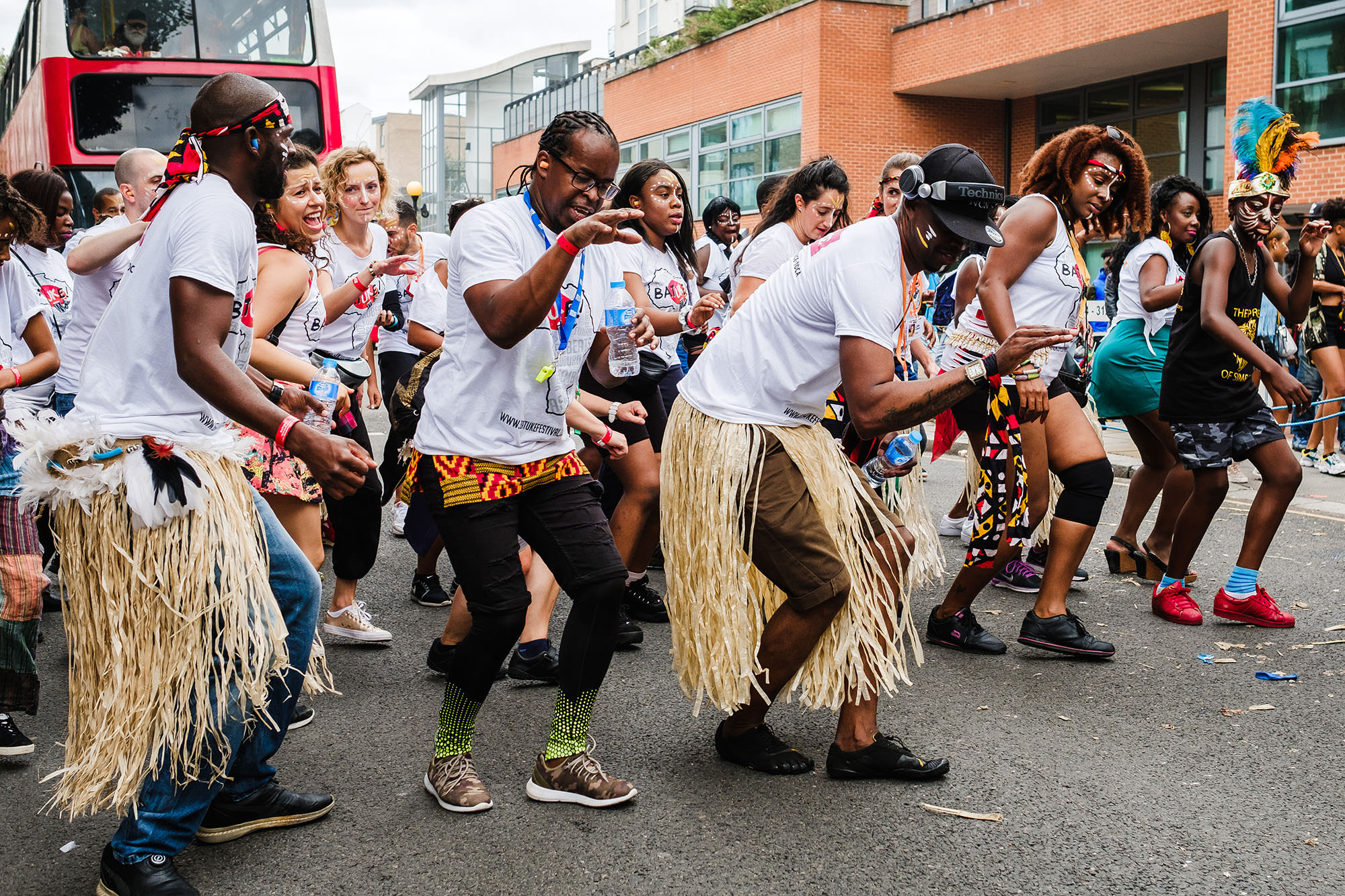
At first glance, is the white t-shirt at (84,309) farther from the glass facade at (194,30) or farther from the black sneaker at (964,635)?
the glass facade at (194,30)

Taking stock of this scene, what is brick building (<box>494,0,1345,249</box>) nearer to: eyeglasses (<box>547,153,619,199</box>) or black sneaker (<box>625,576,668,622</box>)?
black sneaker (<box>625,576,668,622</box>)

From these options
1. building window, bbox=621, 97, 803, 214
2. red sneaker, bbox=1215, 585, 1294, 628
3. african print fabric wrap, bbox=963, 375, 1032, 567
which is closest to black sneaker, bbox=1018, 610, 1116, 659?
african print fabric wrap, bbox=963, 375, 1032, 567

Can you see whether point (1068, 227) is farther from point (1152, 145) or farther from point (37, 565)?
point (1152, 145)

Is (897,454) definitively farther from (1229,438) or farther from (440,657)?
(1229,438)

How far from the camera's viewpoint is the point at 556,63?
50.9 m

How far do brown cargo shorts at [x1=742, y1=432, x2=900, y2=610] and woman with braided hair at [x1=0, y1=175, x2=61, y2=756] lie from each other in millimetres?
2158

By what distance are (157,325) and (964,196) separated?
2113mm

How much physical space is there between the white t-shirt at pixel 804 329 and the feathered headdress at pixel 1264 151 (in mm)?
2886

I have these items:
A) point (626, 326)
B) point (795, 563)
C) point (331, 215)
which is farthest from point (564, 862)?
point (331, 215)

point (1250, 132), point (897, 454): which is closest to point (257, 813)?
point (897, 454)

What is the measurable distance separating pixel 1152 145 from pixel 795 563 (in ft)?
71.3

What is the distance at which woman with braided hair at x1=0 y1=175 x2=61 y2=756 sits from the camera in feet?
12.6

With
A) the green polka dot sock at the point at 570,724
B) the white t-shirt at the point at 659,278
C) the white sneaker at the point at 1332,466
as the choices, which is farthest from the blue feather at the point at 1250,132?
the white sneaker at the point at 1332,466

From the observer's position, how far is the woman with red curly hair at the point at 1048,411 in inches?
186
